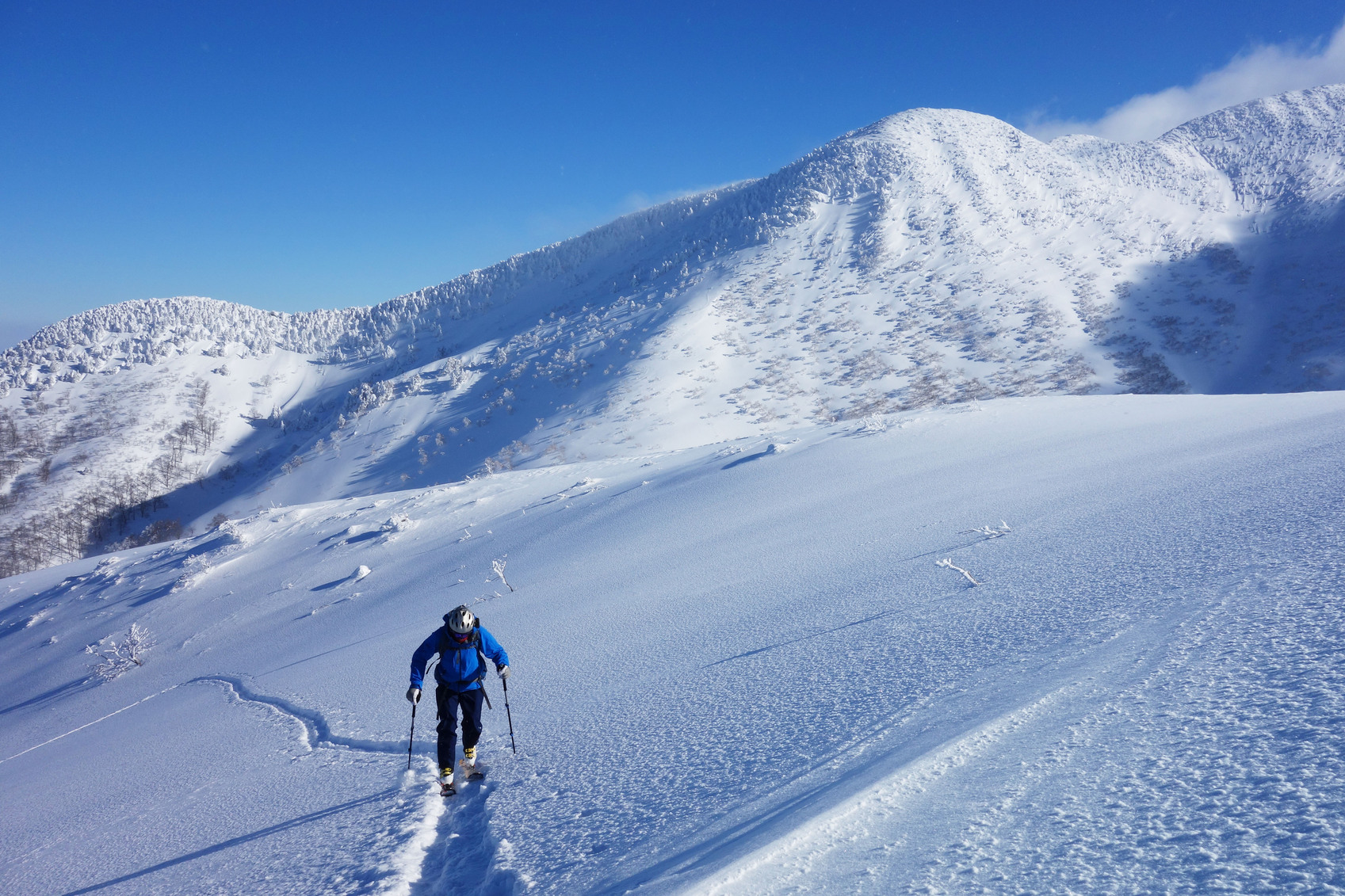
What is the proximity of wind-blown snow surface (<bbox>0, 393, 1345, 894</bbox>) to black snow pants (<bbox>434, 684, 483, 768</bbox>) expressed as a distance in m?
0.26

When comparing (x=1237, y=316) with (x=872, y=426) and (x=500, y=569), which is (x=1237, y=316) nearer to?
(x=872, y=426)

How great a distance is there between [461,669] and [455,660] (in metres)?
0.09

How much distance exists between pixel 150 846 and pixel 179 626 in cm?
1148

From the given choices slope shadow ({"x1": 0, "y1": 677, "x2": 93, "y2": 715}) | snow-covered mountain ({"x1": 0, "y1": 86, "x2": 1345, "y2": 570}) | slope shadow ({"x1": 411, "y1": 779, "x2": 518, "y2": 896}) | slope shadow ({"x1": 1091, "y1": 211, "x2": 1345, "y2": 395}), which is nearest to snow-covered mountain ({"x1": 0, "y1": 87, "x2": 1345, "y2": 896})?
slope shadow ({"x1": 411, "y1": 779, "x2": 518, "y2": 896})

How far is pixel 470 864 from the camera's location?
11.2ft

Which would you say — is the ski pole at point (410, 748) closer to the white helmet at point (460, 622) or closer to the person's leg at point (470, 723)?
the person's leg at point (470, 723)

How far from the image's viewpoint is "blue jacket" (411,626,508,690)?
474 centimetres

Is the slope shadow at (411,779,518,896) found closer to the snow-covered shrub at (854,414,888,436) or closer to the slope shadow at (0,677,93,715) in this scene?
the snow-covered shrub at (854,414,888,436)

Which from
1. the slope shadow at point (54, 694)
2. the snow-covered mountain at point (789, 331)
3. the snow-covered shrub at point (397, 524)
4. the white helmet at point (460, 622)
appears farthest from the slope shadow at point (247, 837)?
the snow-covered mountain at point (789, 331)

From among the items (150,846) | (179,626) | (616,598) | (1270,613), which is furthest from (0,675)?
(1270,613)

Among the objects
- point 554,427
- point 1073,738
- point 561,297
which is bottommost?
point 1073,738

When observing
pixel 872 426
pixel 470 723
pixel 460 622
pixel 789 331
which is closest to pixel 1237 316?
pixel 789 331

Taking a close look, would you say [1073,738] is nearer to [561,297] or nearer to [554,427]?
[554,427]

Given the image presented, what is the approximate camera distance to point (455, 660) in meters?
4.80
